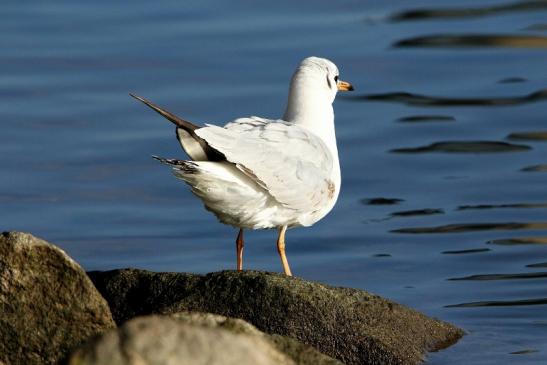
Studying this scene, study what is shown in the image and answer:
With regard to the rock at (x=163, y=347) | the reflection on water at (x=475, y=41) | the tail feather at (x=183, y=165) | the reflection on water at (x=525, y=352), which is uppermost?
the reflection on water at (x=475, y=41)

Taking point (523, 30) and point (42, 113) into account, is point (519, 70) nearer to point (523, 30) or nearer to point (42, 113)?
point (523, 30)

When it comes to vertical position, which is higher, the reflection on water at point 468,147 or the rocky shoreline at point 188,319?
the reflection on water at point 468,147

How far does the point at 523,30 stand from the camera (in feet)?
55.3

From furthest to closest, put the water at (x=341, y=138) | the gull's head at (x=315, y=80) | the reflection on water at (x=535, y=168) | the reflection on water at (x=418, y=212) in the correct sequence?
the reflection on water at (x=535, y=168) → the reflection on water at (x=418, y=212) → the water at (x=341, y=138) → the gull's head at (x=315, y=80)

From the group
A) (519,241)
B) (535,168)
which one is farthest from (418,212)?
(535,168)

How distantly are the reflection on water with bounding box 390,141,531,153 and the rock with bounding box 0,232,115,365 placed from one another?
277 inches

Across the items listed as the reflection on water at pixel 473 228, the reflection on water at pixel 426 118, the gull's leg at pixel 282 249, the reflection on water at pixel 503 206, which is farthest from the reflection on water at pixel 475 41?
the gull's leg at pixel 282 249

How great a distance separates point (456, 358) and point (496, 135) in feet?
19.1

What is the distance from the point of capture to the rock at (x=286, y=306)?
24.9 feet

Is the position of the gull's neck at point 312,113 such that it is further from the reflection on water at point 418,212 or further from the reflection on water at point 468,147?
the reflection on water at point 468,147

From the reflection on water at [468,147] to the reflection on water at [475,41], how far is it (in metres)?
2.67

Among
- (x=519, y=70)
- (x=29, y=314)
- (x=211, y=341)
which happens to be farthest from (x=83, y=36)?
(x=211, y=341)

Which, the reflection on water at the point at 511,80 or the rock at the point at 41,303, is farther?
the reflection on water at the point at 511,80

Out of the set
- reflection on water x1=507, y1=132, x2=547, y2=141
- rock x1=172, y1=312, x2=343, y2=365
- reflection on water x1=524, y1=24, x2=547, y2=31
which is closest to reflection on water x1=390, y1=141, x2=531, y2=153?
reflection on water x1=507, y1=132, x2=547, y2=141
